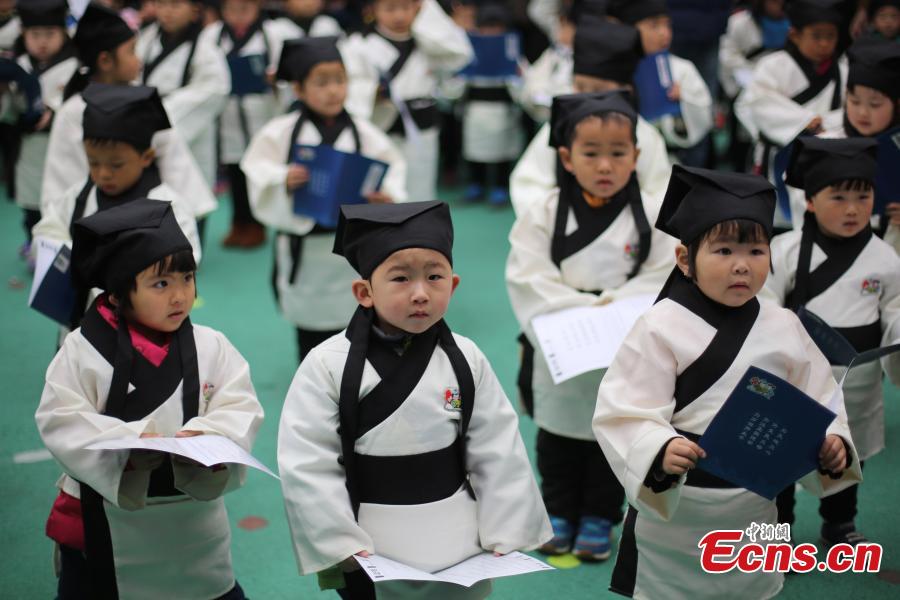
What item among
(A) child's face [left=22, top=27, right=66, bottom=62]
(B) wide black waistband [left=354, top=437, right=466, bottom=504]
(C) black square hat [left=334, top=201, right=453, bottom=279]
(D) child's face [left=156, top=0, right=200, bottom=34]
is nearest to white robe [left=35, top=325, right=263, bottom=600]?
(B) wide black waistband [left=354, top=437, right=466, bottom=504]

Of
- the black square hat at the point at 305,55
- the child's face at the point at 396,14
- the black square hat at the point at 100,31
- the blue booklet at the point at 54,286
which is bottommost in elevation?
the blue booklet at the point at 54,286

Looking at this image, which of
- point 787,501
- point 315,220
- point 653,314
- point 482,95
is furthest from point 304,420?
point 482,95

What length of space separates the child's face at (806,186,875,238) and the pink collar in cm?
207

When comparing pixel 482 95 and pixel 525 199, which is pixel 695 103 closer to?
pixel 525 199

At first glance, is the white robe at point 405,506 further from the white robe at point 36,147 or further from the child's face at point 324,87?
the white robe at point 36,147

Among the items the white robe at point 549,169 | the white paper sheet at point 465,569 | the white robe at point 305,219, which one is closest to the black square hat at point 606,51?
the white robe at point 549,169

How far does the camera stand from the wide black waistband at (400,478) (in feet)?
7.96

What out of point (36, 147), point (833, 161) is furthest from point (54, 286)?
point (36, 147)

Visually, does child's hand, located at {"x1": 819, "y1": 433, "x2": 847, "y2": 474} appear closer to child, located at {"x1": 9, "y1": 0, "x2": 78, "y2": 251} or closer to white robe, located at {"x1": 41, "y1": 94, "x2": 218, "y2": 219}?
white robe, located at {"x1": 41, "y1": 94, "x2": 218, "y2": 219}

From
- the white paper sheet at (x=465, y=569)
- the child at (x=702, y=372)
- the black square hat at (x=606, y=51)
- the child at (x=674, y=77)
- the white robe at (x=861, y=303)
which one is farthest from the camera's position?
the child at (x=674, y=77)

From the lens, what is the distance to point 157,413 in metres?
2.63

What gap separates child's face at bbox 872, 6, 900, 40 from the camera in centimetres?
518

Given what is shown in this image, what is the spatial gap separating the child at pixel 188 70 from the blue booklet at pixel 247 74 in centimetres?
15

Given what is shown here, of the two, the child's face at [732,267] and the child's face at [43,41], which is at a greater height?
the child's face at [43,41]
